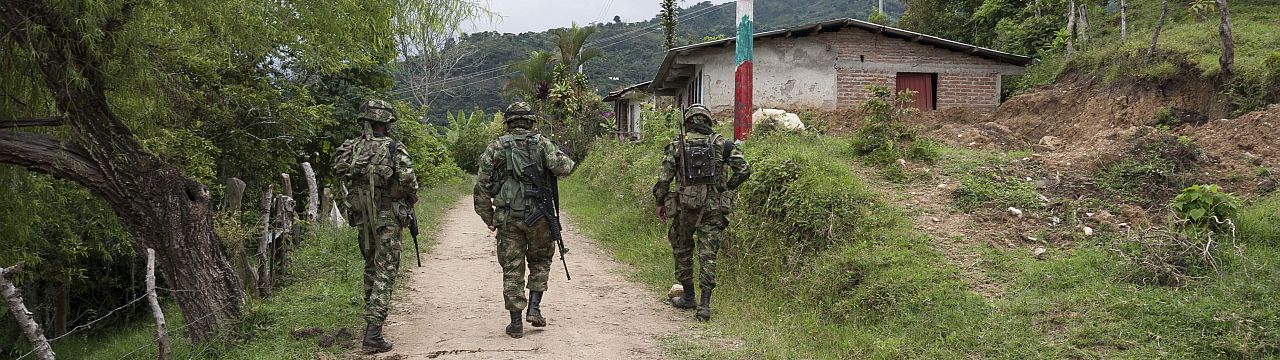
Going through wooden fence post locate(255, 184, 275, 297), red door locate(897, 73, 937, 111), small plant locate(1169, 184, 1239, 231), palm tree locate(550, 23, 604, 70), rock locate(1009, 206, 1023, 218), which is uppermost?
palm tree locate(550, 23, 604, 70)

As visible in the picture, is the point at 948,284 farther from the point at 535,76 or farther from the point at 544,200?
the point at 535,76

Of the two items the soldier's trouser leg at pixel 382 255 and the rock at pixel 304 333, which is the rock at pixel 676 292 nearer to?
the soldier's trouser leg at pixel 382 255

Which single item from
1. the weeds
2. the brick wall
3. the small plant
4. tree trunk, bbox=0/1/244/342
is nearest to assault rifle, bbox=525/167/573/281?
tree trunk, bbox=0/1/244/342

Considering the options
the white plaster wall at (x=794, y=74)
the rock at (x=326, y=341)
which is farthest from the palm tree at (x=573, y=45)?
the rock at (x=326, y=341)

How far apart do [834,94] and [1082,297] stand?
9.80 m

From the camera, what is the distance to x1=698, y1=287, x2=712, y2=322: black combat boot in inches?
256

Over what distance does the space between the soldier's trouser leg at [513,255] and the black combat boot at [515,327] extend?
0.08m

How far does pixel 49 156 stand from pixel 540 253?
3050 millimetres

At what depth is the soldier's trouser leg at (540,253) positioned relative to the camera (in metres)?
5.96

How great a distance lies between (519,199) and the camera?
231 inches

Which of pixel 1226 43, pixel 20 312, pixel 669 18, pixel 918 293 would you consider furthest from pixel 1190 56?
pixel 669 18

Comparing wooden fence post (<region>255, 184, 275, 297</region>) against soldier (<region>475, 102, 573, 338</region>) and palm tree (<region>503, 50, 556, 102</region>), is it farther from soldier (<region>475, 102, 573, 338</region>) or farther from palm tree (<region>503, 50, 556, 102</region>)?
palm tree (<region>503, 50, 556, 102</region>)

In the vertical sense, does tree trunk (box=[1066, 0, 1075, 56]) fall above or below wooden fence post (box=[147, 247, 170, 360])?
above

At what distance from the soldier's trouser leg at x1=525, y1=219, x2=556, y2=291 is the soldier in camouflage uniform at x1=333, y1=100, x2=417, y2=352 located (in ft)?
2.91
